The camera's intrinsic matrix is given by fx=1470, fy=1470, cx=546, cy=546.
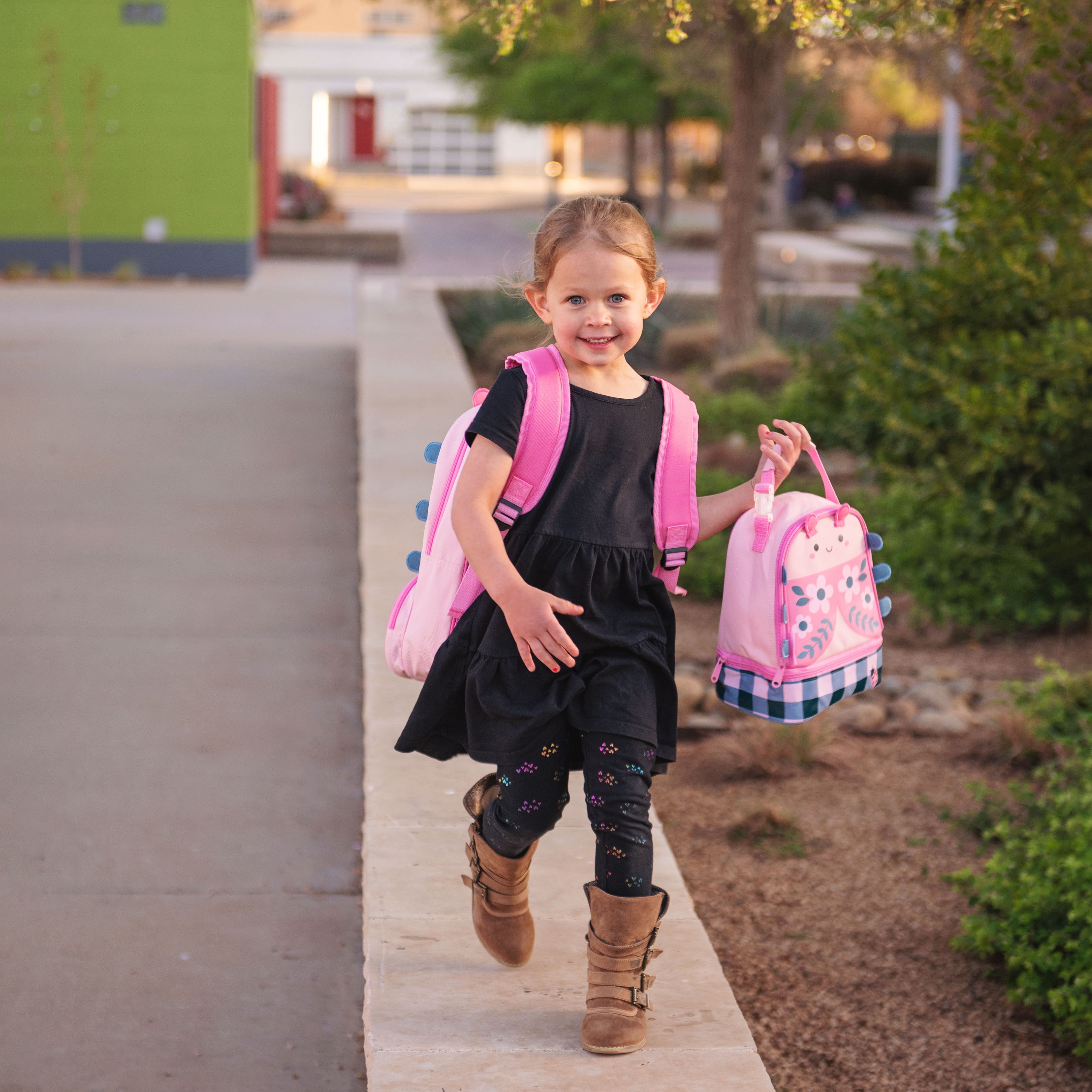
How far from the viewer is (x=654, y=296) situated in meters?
2.57

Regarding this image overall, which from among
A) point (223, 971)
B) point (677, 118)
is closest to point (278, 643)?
point (223, 971)

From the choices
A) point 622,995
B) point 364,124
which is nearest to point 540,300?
point 622,995

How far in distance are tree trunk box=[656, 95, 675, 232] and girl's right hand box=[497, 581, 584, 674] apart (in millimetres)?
31015

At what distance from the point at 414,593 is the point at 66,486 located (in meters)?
5.70

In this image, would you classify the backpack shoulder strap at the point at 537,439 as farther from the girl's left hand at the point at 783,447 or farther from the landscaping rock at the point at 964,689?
the landscaping rock at the point at 964,689

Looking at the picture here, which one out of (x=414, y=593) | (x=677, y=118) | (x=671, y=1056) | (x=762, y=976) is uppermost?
(x=677, y=118)

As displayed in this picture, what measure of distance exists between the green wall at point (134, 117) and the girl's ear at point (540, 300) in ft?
57.4

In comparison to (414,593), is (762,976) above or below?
below

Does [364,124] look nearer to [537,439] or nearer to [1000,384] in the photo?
[1000,384]

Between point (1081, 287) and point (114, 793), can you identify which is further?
point (1081, 287)

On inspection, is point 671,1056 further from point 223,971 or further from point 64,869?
point 64,869

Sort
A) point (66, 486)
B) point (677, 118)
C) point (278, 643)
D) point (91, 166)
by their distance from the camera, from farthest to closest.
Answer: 1. point (677, 118)
2. point (91, 166)
3. point (66, 486)
4. point (278, 643)

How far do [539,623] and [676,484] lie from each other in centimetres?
40

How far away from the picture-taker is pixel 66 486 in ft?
25.8
